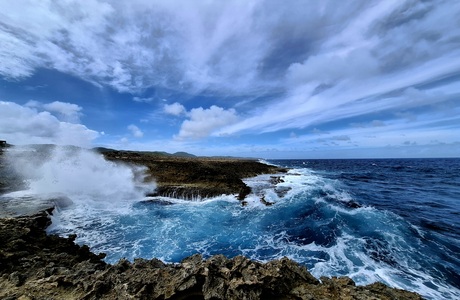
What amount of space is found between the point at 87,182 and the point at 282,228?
21.6m

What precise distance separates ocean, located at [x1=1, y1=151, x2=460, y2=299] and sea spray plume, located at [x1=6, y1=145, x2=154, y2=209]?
0.13 meters

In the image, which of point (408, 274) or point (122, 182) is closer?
point (408, 274)

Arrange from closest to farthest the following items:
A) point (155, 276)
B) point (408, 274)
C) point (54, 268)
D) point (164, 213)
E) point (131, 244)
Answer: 1. point (155, 276)
2. point (54, 268)
3. point (408, 274)
4. point (131, 244)
5. point (164, 213)

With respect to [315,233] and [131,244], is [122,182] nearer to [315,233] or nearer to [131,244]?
[131,244]

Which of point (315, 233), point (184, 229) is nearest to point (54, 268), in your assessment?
point (184, 229)

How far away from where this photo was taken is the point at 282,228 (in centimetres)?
1420

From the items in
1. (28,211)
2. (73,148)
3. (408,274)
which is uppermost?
(73,148)

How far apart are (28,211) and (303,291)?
53.3 ft

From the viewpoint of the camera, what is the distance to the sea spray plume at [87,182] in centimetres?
2009

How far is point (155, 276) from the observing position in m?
5.39

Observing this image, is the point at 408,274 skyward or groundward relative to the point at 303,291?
groundward

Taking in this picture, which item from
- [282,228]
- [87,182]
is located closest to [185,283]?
[282,228]

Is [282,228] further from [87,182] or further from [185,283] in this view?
[87,182]

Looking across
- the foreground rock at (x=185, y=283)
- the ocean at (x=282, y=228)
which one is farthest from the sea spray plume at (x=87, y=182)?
the foreground rock at (x=185, y=283)
